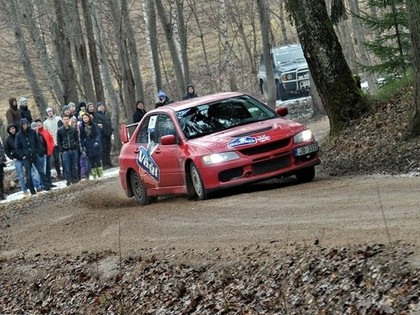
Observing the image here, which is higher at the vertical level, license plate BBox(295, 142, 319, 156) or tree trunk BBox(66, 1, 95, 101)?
tree trunk BBox(66, 1, 95, 101)

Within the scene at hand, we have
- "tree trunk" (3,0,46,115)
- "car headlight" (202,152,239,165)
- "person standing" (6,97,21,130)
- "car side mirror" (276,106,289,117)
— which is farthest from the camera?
"tree trunk" (3,0,46,115)

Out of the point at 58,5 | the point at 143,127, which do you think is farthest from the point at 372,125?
the point at 58,5

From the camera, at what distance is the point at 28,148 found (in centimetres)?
2409

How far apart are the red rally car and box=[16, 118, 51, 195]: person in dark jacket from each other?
7266 mm

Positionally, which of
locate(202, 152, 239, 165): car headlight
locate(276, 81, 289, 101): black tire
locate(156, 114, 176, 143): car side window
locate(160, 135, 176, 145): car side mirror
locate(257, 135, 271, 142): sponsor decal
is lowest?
locate(276, 81, 289, 101): black tire

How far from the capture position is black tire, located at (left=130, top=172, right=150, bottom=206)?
17047 millimetres

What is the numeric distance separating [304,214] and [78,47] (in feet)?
80.4

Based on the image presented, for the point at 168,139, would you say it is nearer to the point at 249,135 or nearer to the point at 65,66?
the point at 249,135

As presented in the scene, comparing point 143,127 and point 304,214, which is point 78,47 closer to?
point 143,127

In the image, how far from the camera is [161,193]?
1630 centimetres

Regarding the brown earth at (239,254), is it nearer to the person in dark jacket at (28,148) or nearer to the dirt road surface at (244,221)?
the dirt road surface at (244,221)

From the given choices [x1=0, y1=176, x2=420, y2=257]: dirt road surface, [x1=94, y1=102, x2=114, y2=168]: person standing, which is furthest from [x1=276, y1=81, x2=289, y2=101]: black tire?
[x1=0, y1=176, x2=420, y2=257]: dirt road surface

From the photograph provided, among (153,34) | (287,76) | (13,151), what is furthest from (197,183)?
(287,76)

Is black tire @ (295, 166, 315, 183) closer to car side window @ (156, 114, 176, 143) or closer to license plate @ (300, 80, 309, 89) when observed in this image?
car side window @ (156, 114, 176, 143)
